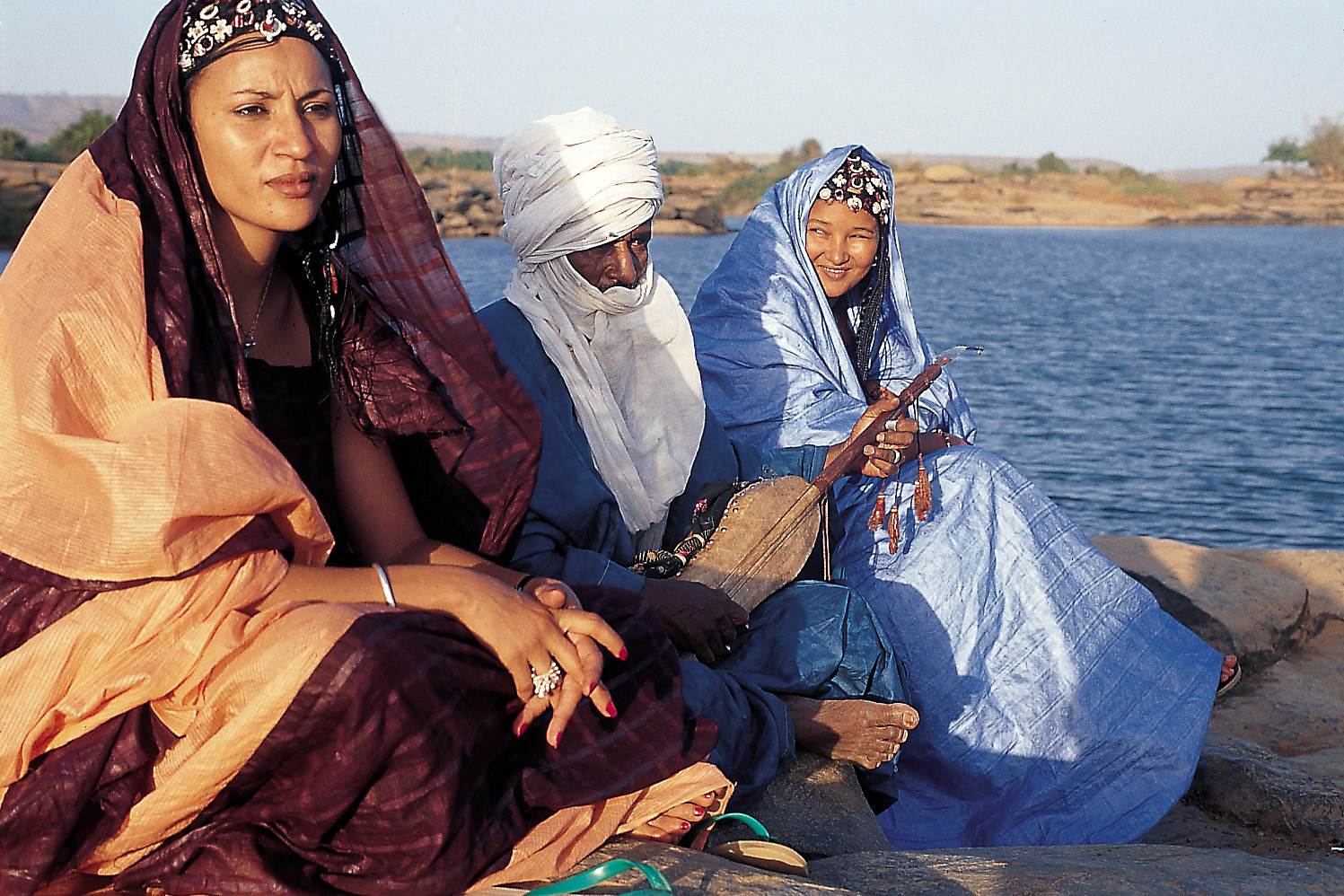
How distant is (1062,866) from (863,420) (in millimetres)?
1869

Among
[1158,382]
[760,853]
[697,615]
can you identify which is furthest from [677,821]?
[1158,382]

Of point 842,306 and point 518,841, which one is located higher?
point 842,306

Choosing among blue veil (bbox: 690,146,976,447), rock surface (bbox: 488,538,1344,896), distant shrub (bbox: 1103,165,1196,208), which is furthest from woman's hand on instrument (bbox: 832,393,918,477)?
distant shrub (bbox: 1103,165,1196,208)

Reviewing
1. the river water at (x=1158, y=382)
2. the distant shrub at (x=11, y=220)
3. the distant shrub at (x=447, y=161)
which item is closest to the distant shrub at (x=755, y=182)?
the distant shrub at (x=447, y=161)

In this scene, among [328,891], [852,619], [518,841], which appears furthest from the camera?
[852,619]

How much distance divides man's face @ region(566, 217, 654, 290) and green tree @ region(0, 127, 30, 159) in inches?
1565

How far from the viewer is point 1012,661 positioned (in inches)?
159

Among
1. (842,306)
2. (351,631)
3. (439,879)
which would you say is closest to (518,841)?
(439,879)

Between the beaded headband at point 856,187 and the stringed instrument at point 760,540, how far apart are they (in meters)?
1.57

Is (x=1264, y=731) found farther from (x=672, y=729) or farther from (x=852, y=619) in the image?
(x=672, y=729)

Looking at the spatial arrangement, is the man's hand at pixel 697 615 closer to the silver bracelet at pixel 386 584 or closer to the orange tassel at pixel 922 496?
the silver bracelet at pixel 386 584

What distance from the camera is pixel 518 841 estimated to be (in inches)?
91.0

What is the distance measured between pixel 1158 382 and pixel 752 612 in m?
13.8

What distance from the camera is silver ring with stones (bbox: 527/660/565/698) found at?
89.2 inches
